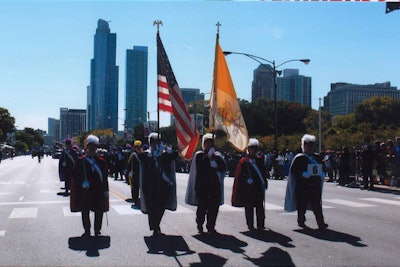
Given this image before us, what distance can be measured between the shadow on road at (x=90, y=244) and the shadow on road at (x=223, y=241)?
1683 millimetres

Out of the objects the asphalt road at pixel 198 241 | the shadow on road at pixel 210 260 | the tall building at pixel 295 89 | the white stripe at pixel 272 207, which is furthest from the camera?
the tall building at pixel 295 89

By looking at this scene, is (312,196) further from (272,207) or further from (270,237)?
(272,207)

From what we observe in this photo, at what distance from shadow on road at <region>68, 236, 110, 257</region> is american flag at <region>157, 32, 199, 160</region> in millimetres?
2090

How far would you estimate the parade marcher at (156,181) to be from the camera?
9.43m

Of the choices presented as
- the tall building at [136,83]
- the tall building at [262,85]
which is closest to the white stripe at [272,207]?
the tall building at [262,85]

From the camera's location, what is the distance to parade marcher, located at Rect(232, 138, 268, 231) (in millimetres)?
9992

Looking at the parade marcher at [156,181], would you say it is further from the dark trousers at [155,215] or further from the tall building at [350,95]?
the tall building at [350,95]

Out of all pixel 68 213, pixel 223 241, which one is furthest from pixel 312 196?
pixel 68 213

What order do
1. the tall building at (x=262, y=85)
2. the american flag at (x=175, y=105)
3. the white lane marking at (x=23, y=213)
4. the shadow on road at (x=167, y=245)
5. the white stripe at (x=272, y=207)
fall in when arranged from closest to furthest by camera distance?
the shadow on road at (x=167, y=245), the american flag at (x=175, y=105), the white lane marking at (x=23, y=213), the white stripe at (x=272, y=207), the tall building at (x=262, y=85)

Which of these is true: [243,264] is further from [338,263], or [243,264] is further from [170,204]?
[170,204]

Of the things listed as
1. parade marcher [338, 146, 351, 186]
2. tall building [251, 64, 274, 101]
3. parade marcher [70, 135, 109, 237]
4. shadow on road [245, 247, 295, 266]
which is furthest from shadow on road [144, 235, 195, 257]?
tall building [251, 64, 274, 101]

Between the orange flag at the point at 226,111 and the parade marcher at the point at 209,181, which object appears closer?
the parade marcher at the point at 209,181

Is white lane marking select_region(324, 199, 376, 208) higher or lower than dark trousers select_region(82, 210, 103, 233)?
lower

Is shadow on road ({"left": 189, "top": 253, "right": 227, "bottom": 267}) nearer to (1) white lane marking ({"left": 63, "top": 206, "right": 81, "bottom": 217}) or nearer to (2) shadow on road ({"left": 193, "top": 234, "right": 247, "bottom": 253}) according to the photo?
(2) shadow on road ({"left": 193, "top": 234, "right": 247, "bottom": 253})
